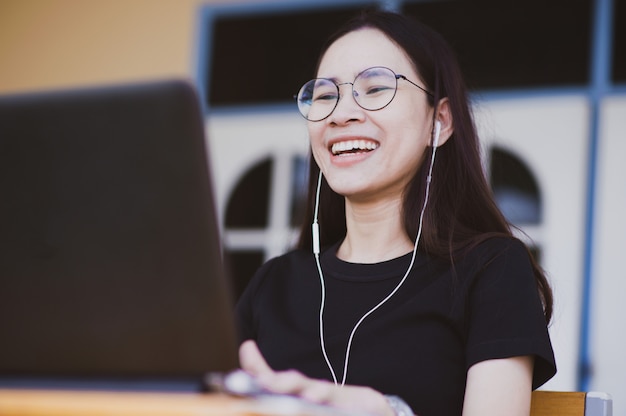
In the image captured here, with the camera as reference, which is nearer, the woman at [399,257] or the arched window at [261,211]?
the woman at [399,257]

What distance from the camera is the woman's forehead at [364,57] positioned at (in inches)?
59.7

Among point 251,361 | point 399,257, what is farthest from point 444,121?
point 251,361

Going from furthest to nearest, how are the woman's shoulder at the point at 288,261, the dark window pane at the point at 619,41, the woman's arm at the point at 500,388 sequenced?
the dark window pane at the point at 619,41, the woman's shoulder at the point at 288,261, the woman's arm at the point at 500,388

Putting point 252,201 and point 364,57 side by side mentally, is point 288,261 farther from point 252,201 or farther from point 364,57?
point 252,201

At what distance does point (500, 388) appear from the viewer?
1.15 metres

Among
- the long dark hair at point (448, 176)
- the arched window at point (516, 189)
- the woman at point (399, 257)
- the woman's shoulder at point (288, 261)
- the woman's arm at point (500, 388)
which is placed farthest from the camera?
the arched window at point (516, 189)

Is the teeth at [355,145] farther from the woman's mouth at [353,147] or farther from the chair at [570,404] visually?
the chair at [570,404]

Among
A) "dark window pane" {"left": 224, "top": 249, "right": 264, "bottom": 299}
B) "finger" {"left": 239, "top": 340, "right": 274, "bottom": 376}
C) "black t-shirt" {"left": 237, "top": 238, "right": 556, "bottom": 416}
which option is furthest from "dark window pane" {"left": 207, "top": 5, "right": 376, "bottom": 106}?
"finger" {"left": 239, "top": 340, "right": 274, "bottom": 376}

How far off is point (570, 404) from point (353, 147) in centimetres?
59

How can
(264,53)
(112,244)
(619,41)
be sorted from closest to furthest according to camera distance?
(112,244), (619,41), (264,53)

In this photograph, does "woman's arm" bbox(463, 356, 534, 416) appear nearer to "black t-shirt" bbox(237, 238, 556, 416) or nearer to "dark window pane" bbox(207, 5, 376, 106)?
"black t-shirt" bbox(237, 238, 556, 416)

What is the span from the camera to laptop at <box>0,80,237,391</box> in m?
0.69

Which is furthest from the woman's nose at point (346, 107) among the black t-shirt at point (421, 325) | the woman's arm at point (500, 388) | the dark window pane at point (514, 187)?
the dark window pane at point (514, 187)

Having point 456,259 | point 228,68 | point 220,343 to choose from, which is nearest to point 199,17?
point 228,68
